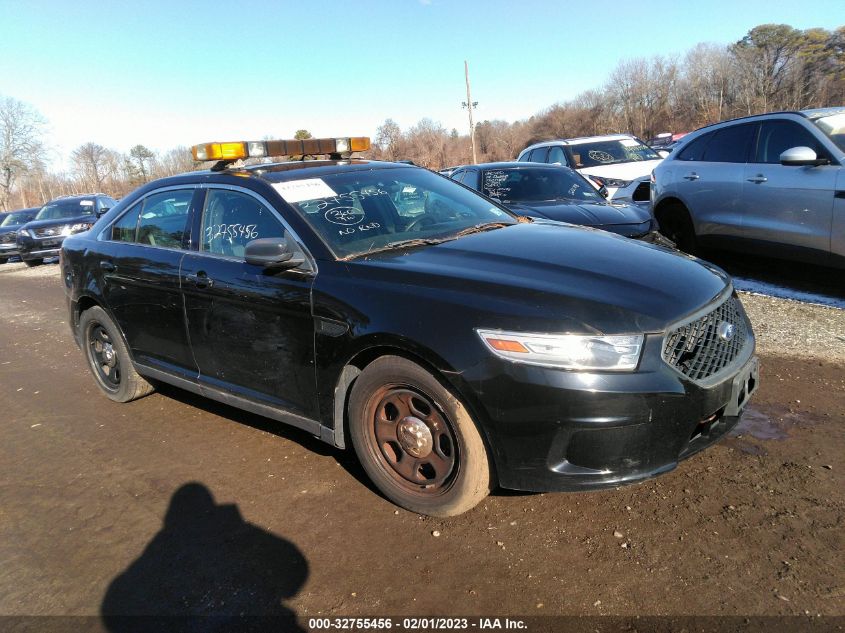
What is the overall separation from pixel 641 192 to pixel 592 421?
855 centimetres

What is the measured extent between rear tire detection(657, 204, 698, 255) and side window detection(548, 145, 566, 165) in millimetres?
3955

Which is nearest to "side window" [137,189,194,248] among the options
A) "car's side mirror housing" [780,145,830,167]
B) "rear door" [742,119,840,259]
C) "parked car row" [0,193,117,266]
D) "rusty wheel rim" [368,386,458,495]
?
"rusty wheel rim" [368,386,458,495]

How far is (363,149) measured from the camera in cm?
482

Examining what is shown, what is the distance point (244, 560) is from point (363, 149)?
3131mm

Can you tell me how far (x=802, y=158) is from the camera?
5816 mm

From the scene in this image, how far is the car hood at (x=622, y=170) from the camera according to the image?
11.4 m

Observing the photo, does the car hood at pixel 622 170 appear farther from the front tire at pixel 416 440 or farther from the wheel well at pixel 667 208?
A: the front tire at pixel 416 440

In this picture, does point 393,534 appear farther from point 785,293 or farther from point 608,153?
point 608,153

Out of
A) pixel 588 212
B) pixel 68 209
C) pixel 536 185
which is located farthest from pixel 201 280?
pixel 68 209

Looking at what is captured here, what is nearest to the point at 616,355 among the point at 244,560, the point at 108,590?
the point at 244,560

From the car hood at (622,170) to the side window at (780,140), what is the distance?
15.4 ft

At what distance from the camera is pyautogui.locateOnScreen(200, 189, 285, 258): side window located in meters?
3.58

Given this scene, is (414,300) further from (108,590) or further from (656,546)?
(108,590)

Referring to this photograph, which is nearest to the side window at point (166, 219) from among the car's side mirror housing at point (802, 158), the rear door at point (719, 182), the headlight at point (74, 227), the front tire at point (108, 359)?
the front tire at point (108, 359)
